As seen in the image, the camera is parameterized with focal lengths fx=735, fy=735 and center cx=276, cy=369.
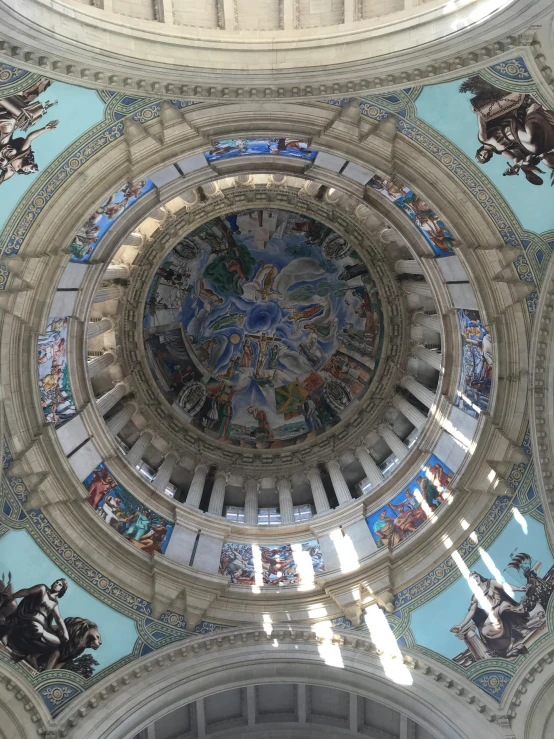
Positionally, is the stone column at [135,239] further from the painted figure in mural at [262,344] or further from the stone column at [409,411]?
the stone column at [409,411]

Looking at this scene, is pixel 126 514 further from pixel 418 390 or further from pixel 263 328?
pixel 263 328

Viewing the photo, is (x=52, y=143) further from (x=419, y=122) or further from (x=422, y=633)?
(x=422, y=633)

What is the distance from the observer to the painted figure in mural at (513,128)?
50.1 ft

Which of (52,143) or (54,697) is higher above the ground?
(52,143)

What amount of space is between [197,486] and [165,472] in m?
1.16

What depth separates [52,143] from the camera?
1572 centimetres

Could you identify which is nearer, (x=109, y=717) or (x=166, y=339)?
(x=109, y=717)

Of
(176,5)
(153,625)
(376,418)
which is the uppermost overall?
(376,418)

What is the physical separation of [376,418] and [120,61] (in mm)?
15854

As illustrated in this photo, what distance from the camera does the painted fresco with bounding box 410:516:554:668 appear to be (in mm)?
17672

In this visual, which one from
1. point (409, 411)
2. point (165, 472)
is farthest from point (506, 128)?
point (165, 472)

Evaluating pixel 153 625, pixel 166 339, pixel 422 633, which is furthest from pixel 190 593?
pixel 166 339

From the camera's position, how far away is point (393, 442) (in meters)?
24.4

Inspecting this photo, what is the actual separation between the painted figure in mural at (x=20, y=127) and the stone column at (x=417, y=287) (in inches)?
509
